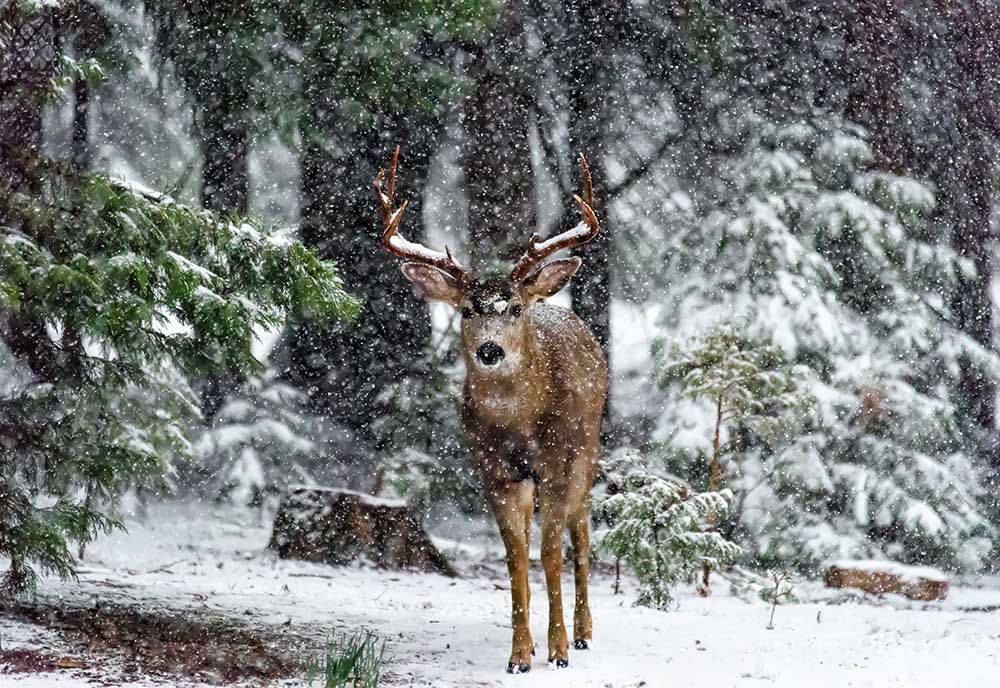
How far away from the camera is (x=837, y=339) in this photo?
14.1 m

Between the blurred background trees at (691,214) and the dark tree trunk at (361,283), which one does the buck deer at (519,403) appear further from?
the dark tree trunk at (361,283)

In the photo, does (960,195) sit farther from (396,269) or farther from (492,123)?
(396,269)

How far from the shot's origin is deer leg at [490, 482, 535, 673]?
23.5ft

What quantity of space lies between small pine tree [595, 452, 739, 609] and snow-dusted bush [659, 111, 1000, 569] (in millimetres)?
2715

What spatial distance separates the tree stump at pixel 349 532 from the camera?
A: 12430mm

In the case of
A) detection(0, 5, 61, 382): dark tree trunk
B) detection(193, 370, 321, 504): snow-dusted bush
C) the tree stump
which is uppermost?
detection(0, 5, 61, 382): dark tree trunk

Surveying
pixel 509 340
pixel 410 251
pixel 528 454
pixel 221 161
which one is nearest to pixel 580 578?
pixel 528 454

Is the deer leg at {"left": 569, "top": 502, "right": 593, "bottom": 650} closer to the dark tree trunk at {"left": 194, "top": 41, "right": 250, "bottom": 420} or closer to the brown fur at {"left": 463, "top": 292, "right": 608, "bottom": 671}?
the brown fur at {"left": 463, "top": 292, "right": 608, "bottom": 671}

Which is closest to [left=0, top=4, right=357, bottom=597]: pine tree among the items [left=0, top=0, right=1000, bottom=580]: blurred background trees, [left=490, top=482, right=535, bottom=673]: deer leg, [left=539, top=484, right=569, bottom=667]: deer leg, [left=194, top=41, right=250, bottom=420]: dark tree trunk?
[left=490, top=482, right=535, bottom=673]: deer leg

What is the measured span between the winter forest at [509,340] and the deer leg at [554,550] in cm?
3

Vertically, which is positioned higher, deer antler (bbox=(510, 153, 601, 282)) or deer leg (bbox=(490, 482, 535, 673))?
deer antler (bbox=(510, 153, 601, 282))

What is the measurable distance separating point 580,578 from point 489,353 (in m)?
1.93

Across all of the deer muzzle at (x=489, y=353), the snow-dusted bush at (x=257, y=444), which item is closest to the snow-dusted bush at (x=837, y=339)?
Answer: the snow-dusted bush at (x=257, y=444)

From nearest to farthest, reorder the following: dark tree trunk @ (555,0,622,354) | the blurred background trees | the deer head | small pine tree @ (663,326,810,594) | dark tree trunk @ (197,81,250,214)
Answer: the deer head → small pine tree @ (663,326,810,594) → dark tree trunk @ (197,81,250,214) → the blurred background trees → dark tree trunk @ (555,0,622,354)
